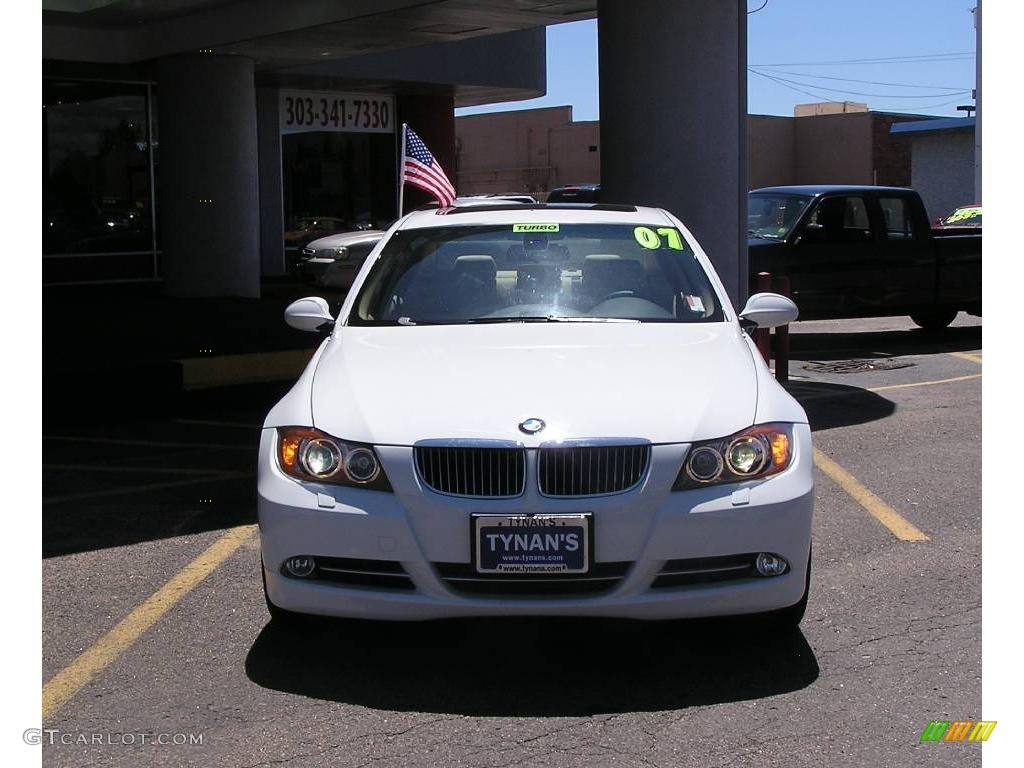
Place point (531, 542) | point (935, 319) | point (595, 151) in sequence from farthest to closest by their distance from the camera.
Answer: point (595, 151), point (935, 319), point (531, 542)

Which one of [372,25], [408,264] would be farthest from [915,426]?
[372,25]

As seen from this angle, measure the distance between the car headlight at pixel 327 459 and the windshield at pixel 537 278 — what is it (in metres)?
1.21

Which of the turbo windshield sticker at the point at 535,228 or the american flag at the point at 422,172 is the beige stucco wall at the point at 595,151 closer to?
the american flag at the point at 422,172

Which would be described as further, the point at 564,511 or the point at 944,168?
the point at 944,168

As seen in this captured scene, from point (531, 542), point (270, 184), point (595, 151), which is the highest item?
point (595, 151)

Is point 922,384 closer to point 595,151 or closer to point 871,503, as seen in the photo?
point 871,503

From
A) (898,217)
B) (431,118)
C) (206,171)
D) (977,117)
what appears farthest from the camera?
(977,117)

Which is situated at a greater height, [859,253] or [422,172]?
[422,172]

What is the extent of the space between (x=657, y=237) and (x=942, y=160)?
4716cm

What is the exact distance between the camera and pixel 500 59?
2508cm

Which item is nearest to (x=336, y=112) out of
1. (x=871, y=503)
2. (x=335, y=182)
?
(x=335, y=182)

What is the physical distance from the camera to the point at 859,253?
14.9 meters

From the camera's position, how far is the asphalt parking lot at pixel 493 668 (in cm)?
404

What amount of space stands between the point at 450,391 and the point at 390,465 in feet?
1.26
